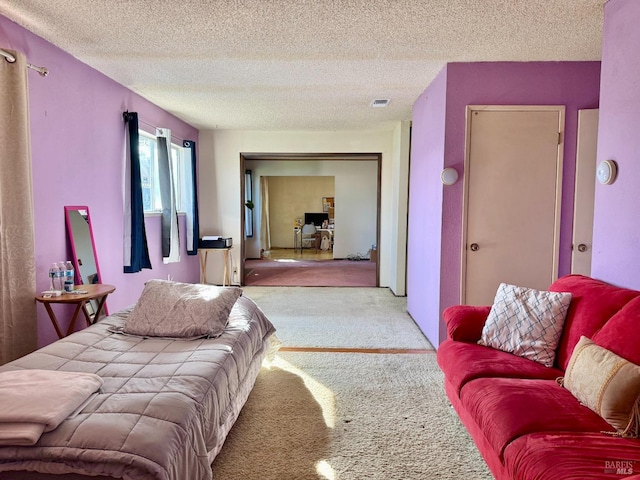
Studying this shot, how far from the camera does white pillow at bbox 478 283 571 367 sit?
2209 mm

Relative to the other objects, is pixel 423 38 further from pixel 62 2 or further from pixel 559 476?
pixel 559 476

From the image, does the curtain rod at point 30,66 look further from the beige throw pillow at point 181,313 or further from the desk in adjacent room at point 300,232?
the desk in adjacent room at point 300,232

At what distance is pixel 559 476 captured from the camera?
129 centimetres

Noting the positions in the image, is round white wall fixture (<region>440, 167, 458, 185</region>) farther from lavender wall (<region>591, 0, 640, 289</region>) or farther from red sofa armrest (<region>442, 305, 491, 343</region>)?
red sofa armrest (<region>442, 305, 491, 343</region>)

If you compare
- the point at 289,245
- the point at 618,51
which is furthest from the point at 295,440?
the point at 289,245

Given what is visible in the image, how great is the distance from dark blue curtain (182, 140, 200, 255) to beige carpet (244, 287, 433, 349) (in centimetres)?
101

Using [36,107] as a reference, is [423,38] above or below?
above

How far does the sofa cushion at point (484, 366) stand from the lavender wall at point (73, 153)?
2792mm

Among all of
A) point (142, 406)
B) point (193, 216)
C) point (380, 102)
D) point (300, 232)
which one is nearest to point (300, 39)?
point (380, 102)

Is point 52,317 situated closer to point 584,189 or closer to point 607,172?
point 607,172

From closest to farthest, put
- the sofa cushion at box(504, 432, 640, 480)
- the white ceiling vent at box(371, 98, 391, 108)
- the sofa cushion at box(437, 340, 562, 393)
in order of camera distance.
Result: the sofa cushion at box(504, 432, 640, 480) < the sofa cushion at box(437, 340, 562, 393) < the white ceiling vent at box(371, 98, 391, 108)

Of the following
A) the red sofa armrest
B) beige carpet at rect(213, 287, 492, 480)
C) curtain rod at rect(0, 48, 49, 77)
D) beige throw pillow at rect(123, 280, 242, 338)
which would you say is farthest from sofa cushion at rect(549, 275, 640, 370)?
curtain rod at rect(0, 48, 49, 77)

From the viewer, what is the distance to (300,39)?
9.76 ft

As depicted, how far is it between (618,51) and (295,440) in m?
2.76
